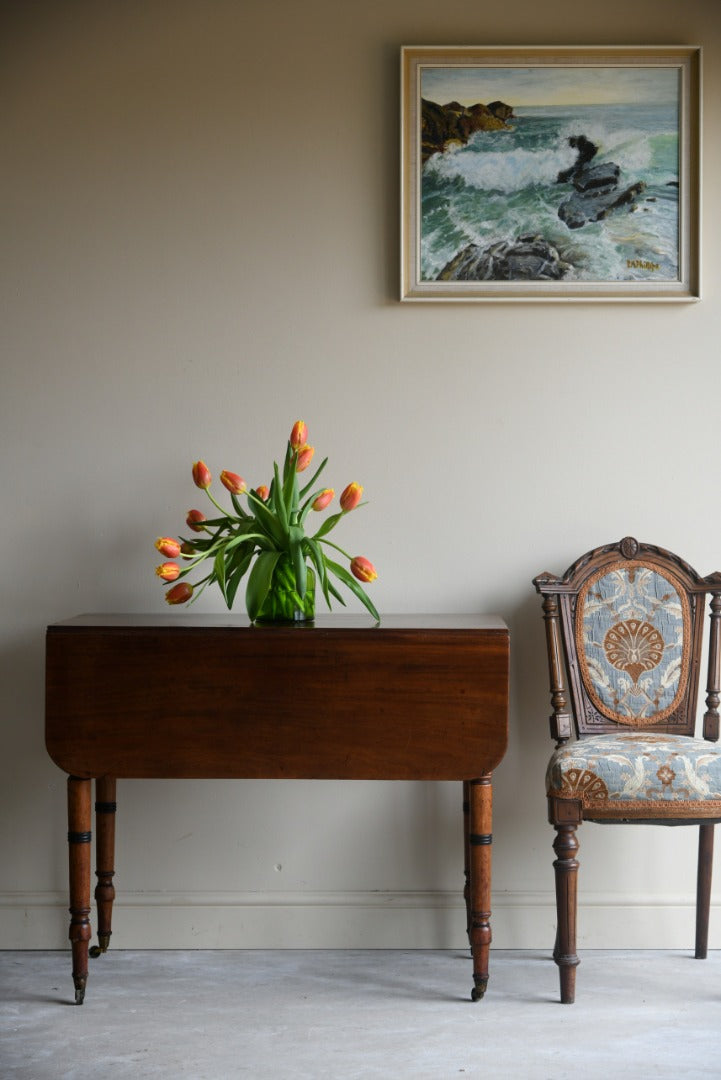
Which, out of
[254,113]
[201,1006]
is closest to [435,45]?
[254,113]

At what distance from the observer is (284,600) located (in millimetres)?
2471

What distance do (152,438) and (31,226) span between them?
0.64 metres

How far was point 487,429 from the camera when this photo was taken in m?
2.81

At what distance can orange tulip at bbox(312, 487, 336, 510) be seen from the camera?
2.59m

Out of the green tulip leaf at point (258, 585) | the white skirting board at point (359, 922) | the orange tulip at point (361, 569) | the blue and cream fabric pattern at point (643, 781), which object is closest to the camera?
the blue and cream fabric pattern at point (643, 781)

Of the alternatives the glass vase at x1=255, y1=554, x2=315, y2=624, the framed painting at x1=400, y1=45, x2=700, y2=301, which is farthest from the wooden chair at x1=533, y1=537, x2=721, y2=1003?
the framed painting at x1=400, y1=45, x2=700, y2=301

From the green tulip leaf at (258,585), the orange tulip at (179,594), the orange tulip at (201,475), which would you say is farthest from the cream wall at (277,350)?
the green tulip leaf at (258,585)

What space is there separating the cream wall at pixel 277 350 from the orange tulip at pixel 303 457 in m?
0.24

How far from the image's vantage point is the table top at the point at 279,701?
90.7 inches

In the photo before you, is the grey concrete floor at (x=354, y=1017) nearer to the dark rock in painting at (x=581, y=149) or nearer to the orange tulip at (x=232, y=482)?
the orange tulip at (x=232, y=482)

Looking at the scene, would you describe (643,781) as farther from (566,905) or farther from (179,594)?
(179,594)

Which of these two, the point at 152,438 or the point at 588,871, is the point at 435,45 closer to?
the point at 152,438

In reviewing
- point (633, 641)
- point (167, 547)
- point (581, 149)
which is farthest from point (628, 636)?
point (581, 149)

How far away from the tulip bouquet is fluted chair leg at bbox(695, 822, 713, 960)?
38.8 inches
